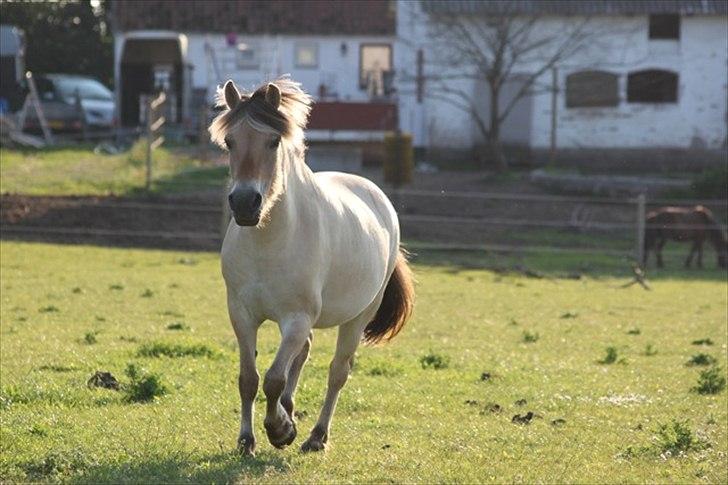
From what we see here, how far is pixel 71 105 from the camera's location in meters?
38.0

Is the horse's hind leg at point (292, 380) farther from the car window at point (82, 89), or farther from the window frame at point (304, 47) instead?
the window frame at point (304, 47)

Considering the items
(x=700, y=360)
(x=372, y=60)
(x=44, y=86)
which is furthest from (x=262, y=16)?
(x=700, y=360)

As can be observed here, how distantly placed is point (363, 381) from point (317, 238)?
10.0ft

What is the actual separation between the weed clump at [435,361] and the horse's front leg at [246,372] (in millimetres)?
4011

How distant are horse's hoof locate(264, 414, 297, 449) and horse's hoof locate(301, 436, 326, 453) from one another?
239 mm

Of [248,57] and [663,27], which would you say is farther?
[248,57]

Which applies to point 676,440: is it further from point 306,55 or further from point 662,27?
point 306,55

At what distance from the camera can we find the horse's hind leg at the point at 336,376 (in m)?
7.73

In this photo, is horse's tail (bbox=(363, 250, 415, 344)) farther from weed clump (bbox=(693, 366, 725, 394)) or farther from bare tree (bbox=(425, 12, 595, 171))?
bare tree (bbox=(425, 12, 595, 171))

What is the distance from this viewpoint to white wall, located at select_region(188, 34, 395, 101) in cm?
4216

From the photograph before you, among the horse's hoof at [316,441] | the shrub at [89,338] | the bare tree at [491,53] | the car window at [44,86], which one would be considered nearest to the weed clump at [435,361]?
the shrub at [89,338]

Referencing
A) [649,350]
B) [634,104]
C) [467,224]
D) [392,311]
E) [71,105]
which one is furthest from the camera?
[634,104]

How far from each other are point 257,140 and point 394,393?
10.9 ft

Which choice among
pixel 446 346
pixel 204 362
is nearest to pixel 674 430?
pixel 204 362
